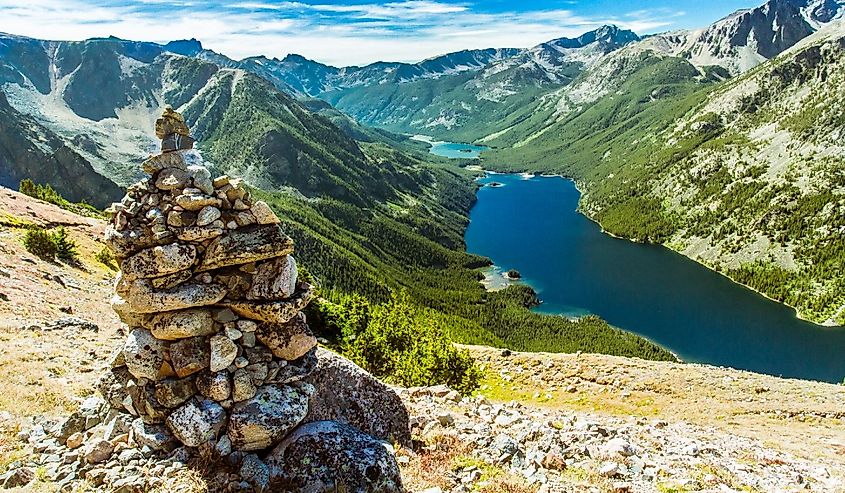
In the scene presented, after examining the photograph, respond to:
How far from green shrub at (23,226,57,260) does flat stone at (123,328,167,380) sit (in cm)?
4806

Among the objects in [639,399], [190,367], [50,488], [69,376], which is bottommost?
[639,399]

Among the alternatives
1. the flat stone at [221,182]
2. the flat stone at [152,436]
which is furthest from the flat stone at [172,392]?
the flat stone at [221,182]

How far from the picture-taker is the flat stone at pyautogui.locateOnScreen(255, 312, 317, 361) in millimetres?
16844

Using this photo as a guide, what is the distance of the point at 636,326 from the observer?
571 ft

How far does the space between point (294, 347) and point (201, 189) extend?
236 inches

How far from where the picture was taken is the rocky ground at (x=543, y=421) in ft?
58.3

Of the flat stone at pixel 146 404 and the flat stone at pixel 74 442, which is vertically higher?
the flat stone at pixel 146 404

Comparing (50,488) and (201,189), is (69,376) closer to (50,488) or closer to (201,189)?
(50,488)

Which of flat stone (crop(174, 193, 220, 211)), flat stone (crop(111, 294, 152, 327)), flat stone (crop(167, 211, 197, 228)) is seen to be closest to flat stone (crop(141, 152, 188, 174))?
flat stone (crop(174, 193, 220, 211))

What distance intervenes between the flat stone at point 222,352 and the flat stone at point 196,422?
3.92ft

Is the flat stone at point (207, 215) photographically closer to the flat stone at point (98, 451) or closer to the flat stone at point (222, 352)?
the flat stone at point (222, 352)

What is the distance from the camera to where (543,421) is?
25.6 meters

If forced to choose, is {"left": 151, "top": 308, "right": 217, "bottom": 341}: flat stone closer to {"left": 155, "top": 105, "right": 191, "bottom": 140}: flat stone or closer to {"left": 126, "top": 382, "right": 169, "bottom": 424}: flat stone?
{"left": 126, "top": 382, "right": 169, "bottom": 424}: flat stone

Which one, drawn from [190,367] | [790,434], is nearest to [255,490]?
[190,367]
